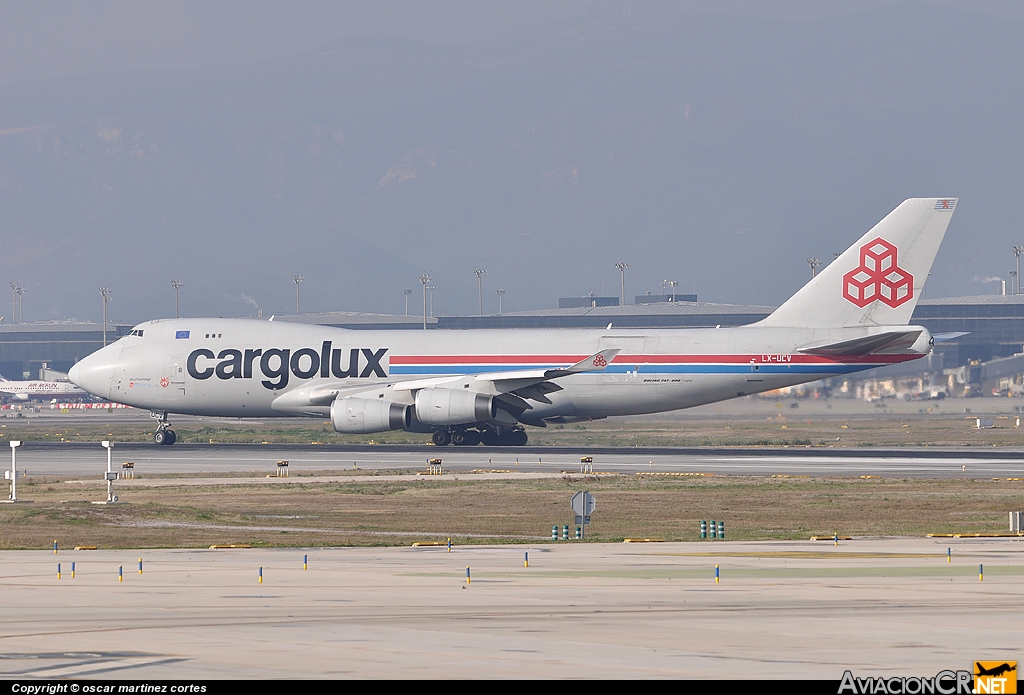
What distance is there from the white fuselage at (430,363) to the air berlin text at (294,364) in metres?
0.04

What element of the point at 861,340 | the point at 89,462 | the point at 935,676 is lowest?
the point at 935,676

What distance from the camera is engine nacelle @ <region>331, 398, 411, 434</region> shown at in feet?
206

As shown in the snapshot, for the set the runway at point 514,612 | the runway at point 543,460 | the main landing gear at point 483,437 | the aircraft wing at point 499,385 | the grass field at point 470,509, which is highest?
the aircraft wing at point 499,385

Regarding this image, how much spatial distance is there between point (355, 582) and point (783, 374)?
40.9m

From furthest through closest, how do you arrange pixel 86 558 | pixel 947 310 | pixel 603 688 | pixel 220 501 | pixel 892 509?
pixel 947 310 < pixel 220 501 < pixel 892 509 < pixel 86 558 < pixel 603 688

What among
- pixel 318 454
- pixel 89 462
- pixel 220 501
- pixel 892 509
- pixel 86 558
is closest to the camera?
pixel 86 558

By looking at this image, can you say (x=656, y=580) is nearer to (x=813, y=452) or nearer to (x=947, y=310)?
(x=813, y=452)

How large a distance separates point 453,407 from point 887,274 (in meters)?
18.8

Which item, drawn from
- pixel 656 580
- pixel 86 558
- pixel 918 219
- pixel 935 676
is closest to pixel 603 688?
pixel 935 676

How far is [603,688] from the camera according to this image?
14.9 meters

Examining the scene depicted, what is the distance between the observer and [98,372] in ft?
233

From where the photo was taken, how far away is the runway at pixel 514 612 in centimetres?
1639

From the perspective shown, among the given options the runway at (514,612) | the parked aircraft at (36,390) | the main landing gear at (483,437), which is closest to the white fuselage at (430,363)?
Answer: the main landing gear at (483,437)

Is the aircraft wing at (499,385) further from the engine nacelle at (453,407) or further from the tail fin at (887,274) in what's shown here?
the tail fin at (887,274)
